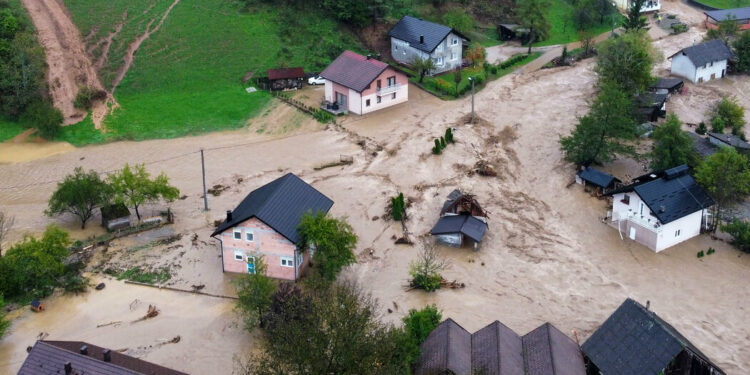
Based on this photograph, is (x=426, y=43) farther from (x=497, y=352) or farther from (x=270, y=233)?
(x=497, y=352)

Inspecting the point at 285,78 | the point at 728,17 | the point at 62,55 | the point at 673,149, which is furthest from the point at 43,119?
the point at 728,17

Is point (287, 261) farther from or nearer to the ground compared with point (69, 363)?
nearer to the ground

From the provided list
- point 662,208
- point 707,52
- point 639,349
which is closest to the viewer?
point 639,349

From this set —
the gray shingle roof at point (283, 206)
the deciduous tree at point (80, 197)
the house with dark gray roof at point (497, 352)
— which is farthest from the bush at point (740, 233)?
the deciduous tree at point (80, 197)

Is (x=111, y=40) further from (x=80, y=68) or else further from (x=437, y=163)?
(x=437, y=163)

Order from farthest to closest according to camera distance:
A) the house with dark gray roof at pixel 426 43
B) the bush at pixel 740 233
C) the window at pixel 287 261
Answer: the house with dark gray roof at pixel 426 43 → the bush at pixel 740 233 → the window at pixel 287 261

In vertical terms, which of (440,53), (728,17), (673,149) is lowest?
(673,149)

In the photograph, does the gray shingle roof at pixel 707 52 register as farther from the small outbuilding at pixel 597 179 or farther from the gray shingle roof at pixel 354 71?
the gray shingle roof at pixel 354 71
